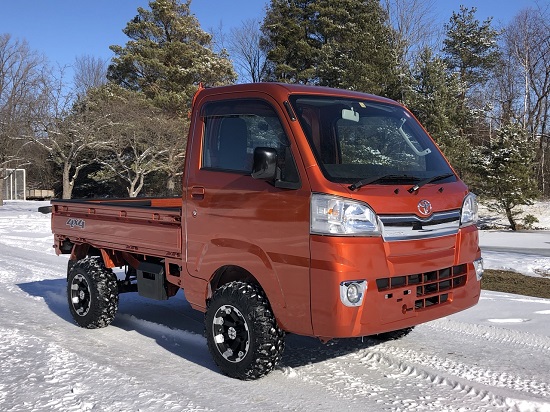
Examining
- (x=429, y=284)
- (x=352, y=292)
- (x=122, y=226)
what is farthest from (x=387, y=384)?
(x=122, y=226)

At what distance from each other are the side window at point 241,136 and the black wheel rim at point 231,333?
44.2 inches

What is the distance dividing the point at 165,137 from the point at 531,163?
718 inches

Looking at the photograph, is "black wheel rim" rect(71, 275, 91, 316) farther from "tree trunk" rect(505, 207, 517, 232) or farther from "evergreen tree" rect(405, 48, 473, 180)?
"evergreen tree" rect(405, 48, 473, 180)

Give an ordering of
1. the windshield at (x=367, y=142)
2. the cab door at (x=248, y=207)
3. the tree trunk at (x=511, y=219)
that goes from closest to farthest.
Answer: the cab door at (x=248, y=207), the windshield at (x=367, y=142), the tree trunk at (x=511, y=219)

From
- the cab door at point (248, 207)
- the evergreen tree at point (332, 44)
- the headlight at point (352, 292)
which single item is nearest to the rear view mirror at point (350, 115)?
the cab door at point (248, 207)

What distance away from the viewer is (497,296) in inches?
309

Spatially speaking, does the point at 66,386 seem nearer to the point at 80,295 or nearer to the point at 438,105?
the point at 80,295

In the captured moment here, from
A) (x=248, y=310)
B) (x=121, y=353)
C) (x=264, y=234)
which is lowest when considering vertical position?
(x=121, y=353)

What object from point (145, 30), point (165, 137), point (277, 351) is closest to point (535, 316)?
point (277, 351)

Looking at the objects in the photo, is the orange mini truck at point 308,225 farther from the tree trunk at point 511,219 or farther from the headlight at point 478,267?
the tree trunk at point 511,219

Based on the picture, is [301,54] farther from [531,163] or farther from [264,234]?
[264,234]

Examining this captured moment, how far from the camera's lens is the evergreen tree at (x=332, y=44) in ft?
96.4

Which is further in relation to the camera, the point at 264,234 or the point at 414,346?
the point at 414,346

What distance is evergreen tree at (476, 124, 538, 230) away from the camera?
78.2ft
